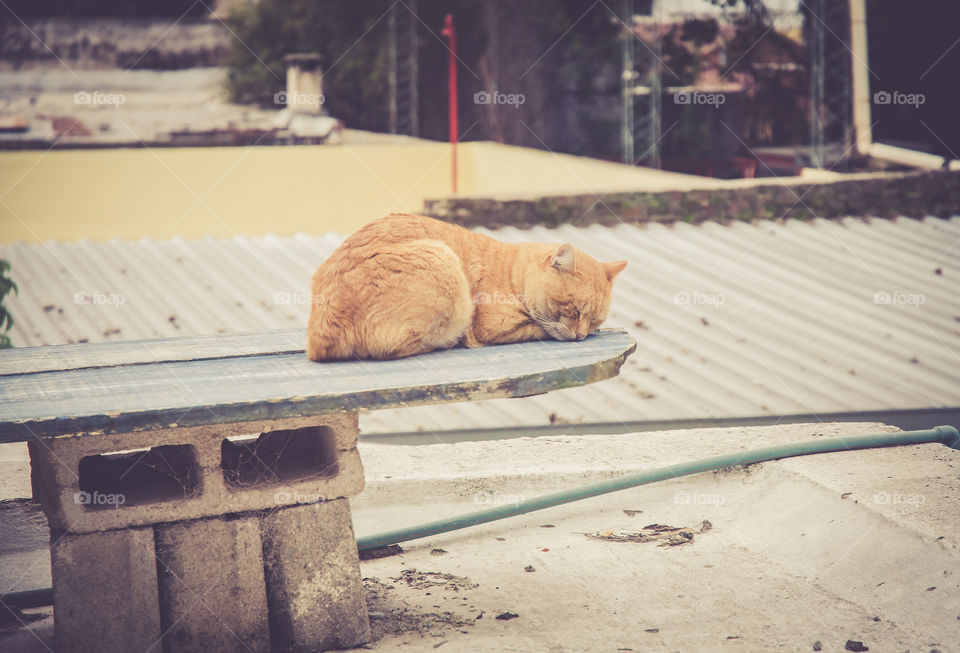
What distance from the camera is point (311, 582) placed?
2.63 metres

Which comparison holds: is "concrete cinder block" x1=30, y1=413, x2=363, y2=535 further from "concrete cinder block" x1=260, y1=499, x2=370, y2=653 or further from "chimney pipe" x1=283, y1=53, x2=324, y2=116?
"chimney pipe" x1=283, y1=53, x2=324, y2=116

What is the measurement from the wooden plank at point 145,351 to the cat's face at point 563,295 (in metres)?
0.81

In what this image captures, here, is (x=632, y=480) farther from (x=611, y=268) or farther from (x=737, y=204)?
(x=737, y=204)

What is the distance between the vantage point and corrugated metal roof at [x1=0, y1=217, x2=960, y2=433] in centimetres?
534

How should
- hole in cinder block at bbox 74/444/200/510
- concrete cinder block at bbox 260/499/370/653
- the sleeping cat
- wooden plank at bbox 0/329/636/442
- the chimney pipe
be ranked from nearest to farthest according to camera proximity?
1. wooden plank at bbox 0/329/636/442
2. hole in cinder block at bbox 74/444/200/510
3. concrete cinder block at bbox 260/499/370/653
4. the sleeping cat
5. the chimney pipe

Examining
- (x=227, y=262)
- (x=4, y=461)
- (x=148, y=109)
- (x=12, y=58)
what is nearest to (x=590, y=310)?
(x=4, y=461)

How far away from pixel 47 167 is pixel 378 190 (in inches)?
133

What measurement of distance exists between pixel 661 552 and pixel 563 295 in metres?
1.03

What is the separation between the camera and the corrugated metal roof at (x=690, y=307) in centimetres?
534

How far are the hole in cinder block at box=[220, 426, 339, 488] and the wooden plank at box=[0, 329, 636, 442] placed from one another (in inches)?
9.7

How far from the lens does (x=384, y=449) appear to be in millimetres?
4270

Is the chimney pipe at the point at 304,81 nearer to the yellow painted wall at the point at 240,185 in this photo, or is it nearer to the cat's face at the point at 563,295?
the yellow painted wall at the point at 240,185

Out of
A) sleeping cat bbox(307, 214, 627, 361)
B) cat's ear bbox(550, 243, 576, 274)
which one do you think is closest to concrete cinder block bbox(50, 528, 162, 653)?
sleeping cat bbox(307, 214, 627, 361)

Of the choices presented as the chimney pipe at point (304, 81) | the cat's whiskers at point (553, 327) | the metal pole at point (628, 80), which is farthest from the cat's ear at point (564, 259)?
the metal pole at point (628, 80)
